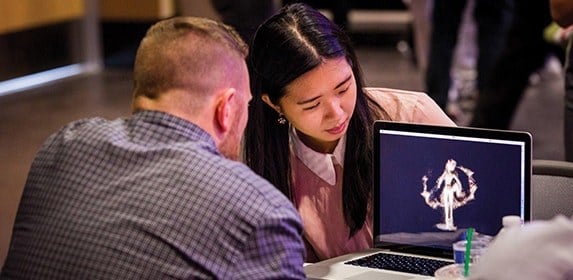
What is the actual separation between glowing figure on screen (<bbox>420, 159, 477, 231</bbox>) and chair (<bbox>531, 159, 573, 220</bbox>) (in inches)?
11.7

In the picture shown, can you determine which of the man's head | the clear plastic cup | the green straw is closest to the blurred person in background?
the clear plastic cup

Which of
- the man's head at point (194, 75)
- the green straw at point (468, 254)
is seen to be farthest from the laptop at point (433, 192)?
the man's head at point (194, 75)

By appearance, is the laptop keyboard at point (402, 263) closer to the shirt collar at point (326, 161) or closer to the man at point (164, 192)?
the shirt collar at point (326, 161)

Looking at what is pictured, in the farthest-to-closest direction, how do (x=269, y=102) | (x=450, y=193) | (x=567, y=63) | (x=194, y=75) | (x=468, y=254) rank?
(x=567, y=63), (x=269, y=102), (x=450, y=193), (x=468, y=254), (x=194, y=75)

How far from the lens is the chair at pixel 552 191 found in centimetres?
294

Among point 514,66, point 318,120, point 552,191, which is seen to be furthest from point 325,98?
point 514,66

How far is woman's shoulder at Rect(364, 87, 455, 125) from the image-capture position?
306 cm

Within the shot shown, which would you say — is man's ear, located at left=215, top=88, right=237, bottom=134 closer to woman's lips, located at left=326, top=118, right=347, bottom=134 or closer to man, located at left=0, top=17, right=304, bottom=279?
man, located at left=0, top=17, right=304, bottom=279

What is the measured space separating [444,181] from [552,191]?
378 mm

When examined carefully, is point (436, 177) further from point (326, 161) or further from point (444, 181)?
point (326, 161)

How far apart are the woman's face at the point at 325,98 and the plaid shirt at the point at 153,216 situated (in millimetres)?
740

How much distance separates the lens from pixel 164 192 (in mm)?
2168

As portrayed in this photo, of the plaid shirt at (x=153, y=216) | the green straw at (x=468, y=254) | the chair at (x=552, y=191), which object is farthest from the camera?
the chair at (x=552, y=191)

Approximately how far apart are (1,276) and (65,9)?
6452mm
